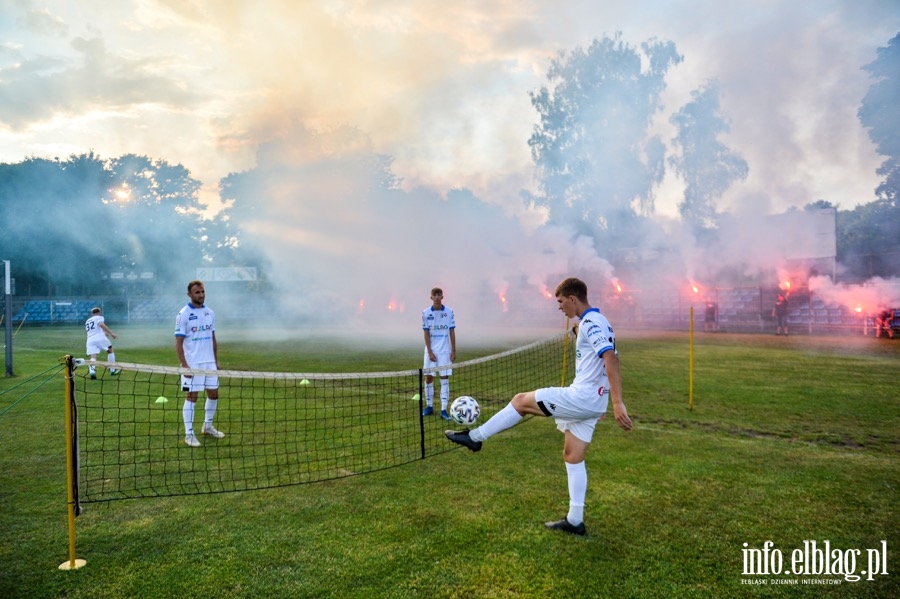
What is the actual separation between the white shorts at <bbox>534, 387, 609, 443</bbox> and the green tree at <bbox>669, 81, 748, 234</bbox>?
4447 cm

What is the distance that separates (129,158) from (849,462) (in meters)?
75.0

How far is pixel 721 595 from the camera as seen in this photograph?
3.85 metres

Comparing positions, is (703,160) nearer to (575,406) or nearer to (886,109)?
(886,109)

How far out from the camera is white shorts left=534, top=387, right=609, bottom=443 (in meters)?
4.81

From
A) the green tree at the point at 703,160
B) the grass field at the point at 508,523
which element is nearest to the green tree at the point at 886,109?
the green tree at the point at 703,160

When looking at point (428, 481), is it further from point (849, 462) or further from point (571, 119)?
point (571, 119)

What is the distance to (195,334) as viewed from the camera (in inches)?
324

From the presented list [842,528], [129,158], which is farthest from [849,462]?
[129,158]

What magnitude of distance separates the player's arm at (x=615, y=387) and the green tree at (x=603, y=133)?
44623 millimetres

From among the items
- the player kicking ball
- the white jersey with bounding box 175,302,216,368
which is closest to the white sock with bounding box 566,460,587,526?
the player kicking ball

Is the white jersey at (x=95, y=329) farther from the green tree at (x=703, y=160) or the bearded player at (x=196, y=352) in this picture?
the green tree at (x=703, y=160)

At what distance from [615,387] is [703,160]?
47980 mm

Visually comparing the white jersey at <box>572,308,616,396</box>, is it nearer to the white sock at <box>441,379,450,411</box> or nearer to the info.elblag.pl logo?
the info.elblag.pl logo

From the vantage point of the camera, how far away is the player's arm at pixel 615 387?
455 cm
